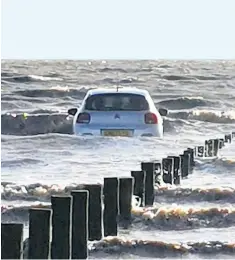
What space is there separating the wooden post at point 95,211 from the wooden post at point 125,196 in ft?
2.61

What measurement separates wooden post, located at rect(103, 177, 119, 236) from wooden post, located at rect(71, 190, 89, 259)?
1.21 m

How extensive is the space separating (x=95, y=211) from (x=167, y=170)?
4.86 meters

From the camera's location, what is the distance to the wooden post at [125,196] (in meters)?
10.5

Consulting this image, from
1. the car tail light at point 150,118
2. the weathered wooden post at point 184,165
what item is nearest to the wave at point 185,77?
the car tail light at point 150,118

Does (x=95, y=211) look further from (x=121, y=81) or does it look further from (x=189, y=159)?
(x=121, y=81)

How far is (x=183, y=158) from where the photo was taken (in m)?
15.9

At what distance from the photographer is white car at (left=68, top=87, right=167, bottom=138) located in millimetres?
17703

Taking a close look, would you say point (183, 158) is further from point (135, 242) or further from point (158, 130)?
point (135, 242)

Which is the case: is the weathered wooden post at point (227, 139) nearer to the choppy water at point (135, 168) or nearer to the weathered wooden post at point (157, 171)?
the choppy water at point (135, 168)

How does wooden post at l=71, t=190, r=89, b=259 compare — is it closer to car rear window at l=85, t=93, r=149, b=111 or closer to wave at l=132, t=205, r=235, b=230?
wave at l=132, t=205, r=235, b=230

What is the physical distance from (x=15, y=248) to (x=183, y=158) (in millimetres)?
8859

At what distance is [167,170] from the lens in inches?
564

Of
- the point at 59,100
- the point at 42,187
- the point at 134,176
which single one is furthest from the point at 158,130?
the point at 59,100

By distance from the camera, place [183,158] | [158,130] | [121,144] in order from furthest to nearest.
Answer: [121,144] < [158,130] < [183,158]
